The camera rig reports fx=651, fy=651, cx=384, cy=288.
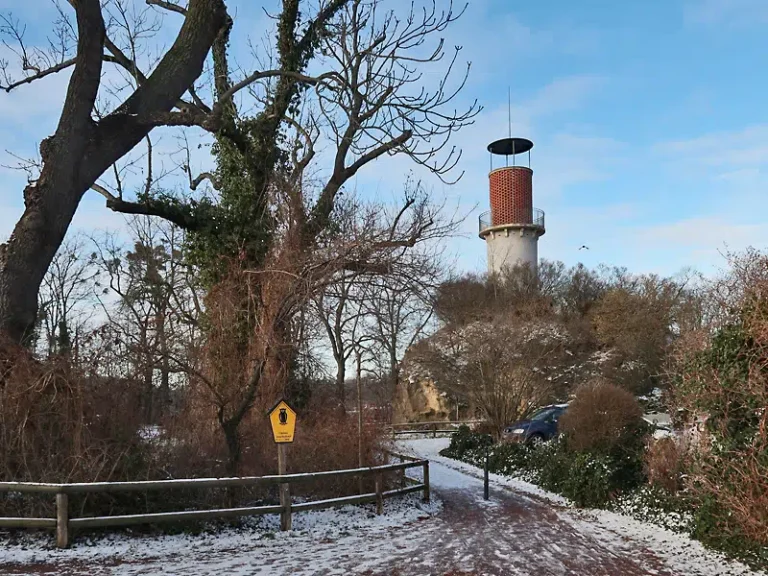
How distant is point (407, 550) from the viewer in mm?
8516

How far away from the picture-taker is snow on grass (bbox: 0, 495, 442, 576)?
7543 mm

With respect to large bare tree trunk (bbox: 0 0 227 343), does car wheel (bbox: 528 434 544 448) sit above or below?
below

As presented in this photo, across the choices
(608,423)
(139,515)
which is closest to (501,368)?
(608,423)

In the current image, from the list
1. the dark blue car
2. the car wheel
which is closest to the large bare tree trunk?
the car wheel

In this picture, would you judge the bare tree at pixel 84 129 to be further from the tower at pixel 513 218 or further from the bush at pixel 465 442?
the tower at pixel 513 218

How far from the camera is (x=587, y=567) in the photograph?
25.5 feet

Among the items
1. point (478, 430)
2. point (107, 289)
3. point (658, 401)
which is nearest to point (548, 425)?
point (478, 430)

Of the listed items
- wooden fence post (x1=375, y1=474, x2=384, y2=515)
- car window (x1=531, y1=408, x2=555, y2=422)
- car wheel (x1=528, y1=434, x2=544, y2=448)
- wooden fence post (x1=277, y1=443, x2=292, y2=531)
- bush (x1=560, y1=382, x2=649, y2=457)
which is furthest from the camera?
car window (x1=531, y1=408, x2=555, y2=422)

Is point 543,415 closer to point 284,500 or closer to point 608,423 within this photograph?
point 608,423

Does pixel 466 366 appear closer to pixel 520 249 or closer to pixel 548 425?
pixel 548 425

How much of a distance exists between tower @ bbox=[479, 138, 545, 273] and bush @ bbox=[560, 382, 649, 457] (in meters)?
28.9

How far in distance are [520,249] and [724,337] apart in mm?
34807

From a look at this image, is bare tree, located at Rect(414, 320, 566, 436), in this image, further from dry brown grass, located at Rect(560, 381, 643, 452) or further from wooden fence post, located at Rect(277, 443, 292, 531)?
wooden fence post, located at Rect(277, 443, 292, 531)

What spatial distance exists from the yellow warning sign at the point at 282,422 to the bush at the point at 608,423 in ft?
22.2
